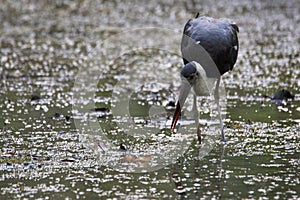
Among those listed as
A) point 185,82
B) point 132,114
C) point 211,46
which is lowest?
point 132,114

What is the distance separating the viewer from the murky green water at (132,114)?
Answer: 6000mm

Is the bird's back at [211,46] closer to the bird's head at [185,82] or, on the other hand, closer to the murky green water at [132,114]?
the bird's head at [185,82]

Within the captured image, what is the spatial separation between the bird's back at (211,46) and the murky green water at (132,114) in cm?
76

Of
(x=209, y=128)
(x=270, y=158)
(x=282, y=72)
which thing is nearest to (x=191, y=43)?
(x=209, y=128)

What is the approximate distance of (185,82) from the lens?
733 cm

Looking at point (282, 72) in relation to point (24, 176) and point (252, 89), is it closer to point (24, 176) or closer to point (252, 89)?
point (252, 89)

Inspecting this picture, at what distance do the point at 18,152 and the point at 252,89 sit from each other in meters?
4.59

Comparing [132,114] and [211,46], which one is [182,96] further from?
[132,114]

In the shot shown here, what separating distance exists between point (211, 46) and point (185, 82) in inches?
26.5

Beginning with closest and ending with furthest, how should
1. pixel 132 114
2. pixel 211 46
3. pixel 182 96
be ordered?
pixel 182 96, pixel 211 46, pixel 132 114

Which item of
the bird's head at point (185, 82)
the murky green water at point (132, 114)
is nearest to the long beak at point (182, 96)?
the bird's head at point (185, 82)

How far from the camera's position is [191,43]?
25.9ft

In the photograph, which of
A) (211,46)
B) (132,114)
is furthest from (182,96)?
(132,114)

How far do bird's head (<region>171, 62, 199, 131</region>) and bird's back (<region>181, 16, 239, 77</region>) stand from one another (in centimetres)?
37
